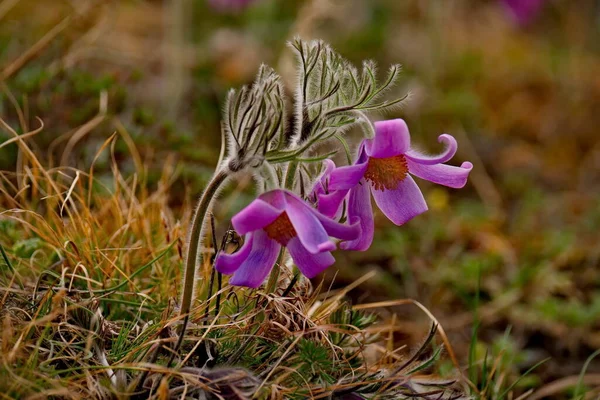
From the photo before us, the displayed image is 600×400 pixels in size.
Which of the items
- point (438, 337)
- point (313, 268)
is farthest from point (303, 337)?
point (438, 337)

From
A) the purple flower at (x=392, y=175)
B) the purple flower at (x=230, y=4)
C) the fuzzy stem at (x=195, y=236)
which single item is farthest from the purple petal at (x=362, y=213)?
the purple flower at (x=230, y=4)

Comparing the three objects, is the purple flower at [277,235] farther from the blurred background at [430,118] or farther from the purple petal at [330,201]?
the blurred background at [430,118]

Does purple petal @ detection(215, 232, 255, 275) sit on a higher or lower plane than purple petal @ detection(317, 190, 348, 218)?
lower

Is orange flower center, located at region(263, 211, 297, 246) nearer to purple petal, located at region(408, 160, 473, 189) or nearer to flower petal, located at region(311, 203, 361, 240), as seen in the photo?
flower petal, located at region(311, 203, 361, 240)

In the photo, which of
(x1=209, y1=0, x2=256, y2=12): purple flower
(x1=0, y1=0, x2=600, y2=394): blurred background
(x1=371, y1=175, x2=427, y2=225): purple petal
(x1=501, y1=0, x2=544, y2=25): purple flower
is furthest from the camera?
(x1=501, y1=0, x2=544, y2=25): purple flower

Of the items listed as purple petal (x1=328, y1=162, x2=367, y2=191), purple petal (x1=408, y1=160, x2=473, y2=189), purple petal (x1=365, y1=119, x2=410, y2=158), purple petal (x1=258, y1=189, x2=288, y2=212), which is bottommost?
purple petal (x1=408, y1=160, x2=473, y2=189)

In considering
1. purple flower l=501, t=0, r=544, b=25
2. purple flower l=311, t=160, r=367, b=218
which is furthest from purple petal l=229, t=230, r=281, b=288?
purple flower l=501, t=0, r=544, b=25

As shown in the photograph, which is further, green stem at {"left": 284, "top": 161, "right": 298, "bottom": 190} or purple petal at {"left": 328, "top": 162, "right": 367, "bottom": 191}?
Result: green stem at {"left": 284, "top": 161, "right": 298, "bottom": 190}
